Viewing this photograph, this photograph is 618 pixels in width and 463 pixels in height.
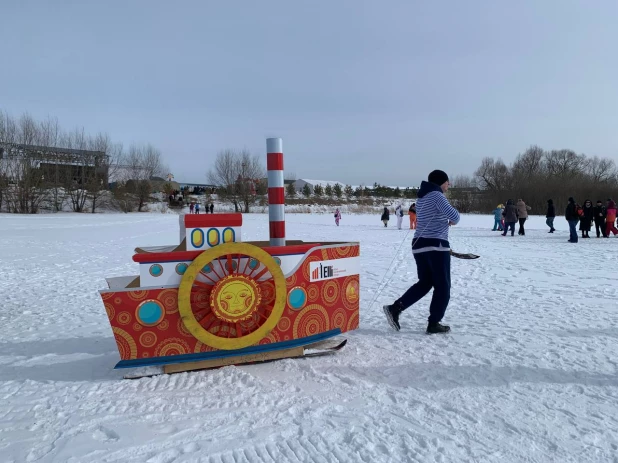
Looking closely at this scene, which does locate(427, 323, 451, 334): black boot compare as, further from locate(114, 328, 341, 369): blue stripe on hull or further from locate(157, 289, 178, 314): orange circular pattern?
locate(157, 289, 178, 314): orange circular pattern

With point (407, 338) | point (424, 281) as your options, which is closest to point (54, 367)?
point (407, 338)

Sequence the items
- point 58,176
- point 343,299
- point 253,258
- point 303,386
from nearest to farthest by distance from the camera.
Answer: point 303,386 < point 253,258 < point 343,299 < point 58,176

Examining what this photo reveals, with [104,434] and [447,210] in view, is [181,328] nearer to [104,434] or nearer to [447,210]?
[104,434]

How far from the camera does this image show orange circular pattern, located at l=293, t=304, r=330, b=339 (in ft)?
13.0

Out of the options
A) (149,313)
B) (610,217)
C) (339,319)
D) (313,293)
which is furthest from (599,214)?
(149,313)

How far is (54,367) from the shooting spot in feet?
12.7

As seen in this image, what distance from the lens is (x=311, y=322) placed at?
13.2 feet

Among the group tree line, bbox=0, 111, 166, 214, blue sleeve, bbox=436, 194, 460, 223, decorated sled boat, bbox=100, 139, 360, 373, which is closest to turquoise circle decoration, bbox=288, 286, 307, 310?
decorated sled boat, bbox=100, 139, 360, 373

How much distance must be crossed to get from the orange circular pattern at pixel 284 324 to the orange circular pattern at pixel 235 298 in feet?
0.99

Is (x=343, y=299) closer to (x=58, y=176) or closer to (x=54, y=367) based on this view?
(x=54, y=367)

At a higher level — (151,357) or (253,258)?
(253,258)

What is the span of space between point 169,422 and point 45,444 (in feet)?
2.28

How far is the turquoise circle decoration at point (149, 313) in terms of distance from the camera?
3451mm

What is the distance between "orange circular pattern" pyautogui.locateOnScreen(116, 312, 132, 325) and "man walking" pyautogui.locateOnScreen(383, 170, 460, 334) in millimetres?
2714
